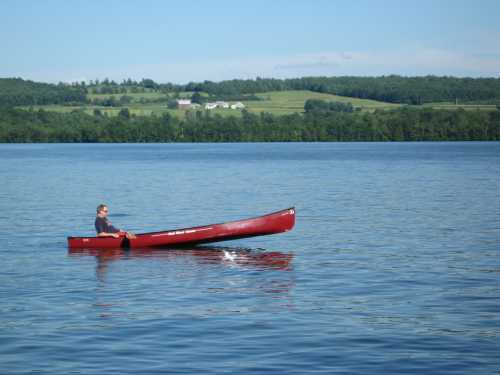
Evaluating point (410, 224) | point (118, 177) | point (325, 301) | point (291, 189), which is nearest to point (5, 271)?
point (325, 301)

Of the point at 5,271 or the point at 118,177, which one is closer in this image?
the point at 5,271

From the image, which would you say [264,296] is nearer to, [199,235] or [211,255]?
[211,255]

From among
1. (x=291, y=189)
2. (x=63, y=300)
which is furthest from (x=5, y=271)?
(x=291, y=189)

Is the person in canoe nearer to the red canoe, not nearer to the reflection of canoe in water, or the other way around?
the red canoe

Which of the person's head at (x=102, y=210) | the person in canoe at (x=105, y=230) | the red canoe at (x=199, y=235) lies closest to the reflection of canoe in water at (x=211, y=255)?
the red canoe at (x=199, y=235)

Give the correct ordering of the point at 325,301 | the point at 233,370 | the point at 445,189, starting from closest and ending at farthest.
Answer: the point at 233,370 → the point at 325,301 → the point at 445,189

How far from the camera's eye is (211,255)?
101ft

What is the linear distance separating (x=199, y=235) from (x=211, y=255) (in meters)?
1.26

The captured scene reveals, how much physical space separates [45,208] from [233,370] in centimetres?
3710

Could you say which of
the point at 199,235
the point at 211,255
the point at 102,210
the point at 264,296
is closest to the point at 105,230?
the point at 102,210

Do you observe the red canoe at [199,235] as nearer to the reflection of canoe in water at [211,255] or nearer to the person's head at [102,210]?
the reflection of canoe in water at [211,255]

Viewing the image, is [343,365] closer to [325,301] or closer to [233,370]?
[233,370]

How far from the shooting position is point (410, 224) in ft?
135

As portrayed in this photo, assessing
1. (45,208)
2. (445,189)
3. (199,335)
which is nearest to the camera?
(199,335)
